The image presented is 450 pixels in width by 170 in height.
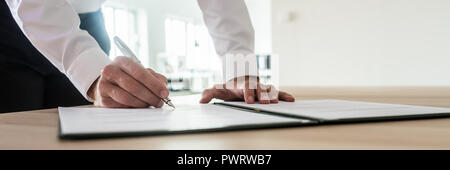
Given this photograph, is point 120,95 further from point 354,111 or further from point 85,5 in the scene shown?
point 85,5

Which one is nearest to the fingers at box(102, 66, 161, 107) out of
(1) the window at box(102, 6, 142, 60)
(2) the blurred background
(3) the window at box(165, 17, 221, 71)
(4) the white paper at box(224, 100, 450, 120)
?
(4) the white paper at box(224, 100, 450, 120)

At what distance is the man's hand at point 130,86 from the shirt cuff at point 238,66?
0.35m

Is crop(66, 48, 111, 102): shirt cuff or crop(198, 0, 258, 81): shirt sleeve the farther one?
crop(198, 0, 258, 81): shirt sleeve

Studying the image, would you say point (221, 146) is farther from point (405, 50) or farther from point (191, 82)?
point (191, 82)

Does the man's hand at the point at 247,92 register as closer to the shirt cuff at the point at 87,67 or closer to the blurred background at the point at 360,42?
the shirt cuff at the point at 87,67

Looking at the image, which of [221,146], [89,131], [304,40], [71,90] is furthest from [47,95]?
[304,40]

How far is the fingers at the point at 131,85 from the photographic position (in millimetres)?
667

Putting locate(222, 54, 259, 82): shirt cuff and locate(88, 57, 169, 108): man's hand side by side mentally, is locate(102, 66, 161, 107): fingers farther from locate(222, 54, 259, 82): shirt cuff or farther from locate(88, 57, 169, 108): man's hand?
locate(222, 54, 259, 82): shirt cuff

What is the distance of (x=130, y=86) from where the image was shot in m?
0.67

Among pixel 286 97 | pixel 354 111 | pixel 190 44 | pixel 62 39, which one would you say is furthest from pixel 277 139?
pixel 190 44

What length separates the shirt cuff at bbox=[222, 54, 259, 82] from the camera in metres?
1.00

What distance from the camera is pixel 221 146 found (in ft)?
0.94

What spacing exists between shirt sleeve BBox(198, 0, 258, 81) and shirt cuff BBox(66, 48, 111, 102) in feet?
1.49

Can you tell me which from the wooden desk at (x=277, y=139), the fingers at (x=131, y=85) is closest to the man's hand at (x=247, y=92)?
the fingers at (x=131, y=85)
